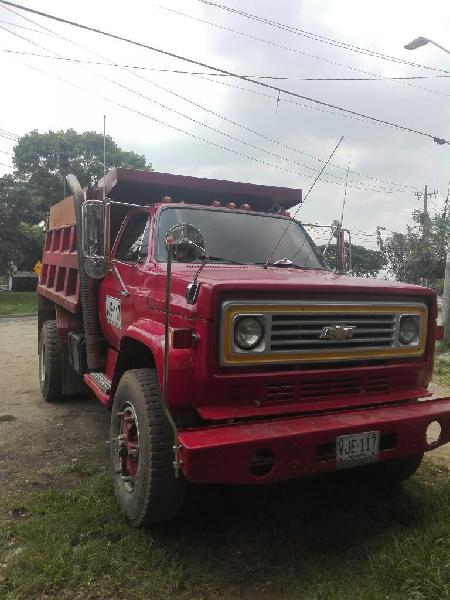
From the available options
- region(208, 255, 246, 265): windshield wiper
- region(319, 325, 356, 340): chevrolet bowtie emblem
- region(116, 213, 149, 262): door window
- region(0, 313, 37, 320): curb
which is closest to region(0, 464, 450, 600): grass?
region(319, 325, 356, 340): chevrolet bowtie emblem

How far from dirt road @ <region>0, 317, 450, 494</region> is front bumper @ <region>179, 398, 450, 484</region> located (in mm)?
1872

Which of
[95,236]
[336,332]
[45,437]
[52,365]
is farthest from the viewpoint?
[52,365]

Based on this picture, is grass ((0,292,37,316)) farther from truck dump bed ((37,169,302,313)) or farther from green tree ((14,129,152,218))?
truck dump bed ((37,169,302,313))

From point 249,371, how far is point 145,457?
77 cm

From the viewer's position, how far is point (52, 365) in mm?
6102

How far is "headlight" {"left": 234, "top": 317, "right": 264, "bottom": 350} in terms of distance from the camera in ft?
9.21

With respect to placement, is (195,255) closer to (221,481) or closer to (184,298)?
(184,298)

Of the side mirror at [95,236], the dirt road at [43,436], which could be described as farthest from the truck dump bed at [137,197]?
the dirt road at [43,436]

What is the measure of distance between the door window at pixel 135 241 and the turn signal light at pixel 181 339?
4.48ft

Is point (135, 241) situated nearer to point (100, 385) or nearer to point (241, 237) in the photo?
point (241, 237)

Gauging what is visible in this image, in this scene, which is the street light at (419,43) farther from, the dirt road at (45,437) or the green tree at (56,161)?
the green tree at (56,161)

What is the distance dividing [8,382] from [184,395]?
5542mm

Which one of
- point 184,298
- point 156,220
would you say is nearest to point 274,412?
point 184,298

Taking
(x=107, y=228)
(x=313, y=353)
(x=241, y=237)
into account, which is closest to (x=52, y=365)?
(x=107, y=228)
